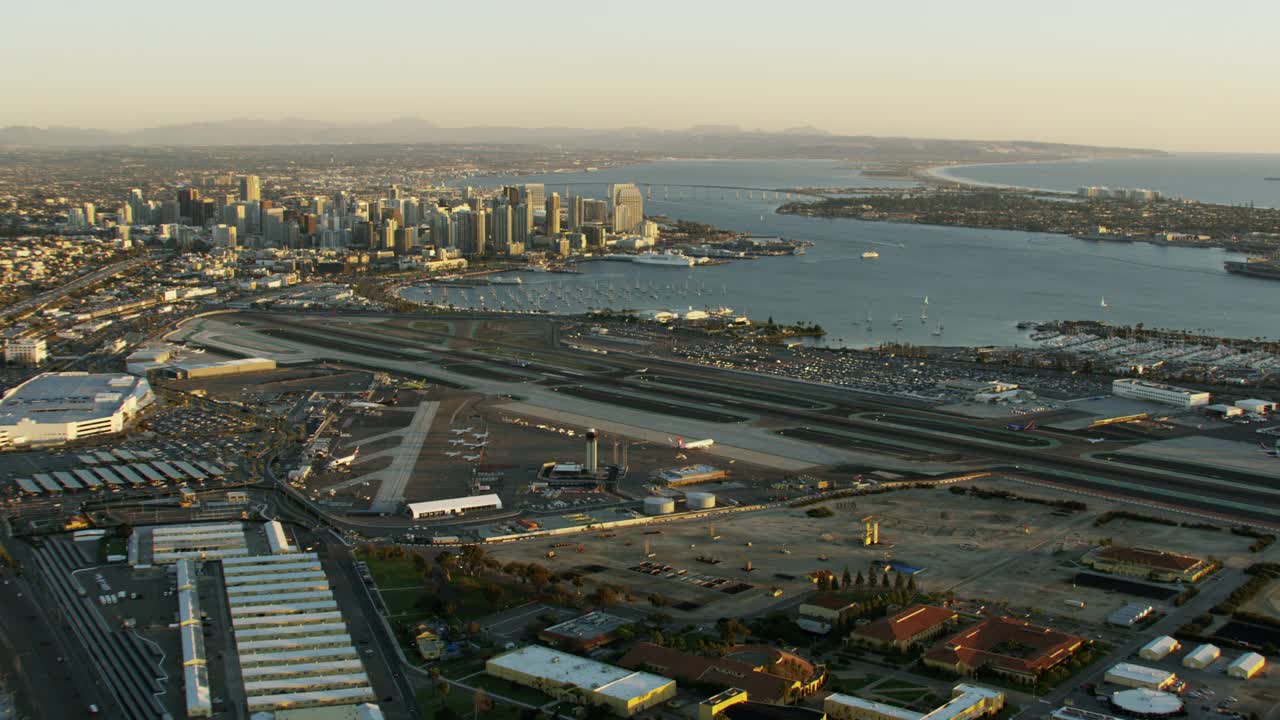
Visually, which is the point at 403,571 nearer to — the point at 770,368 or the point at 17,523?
the point at 17,523

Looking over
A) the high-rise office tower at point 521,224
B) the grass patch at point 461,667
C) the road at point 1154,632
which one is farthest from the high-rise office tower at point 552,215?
the grass patch at point 461,667

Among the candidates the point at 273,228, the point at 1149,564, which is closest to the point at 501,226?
the point at 273,228

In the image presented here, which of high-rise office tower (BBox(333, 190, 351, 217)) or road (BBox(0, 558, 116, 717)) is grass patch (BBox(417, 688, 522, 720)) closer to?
road (BBox(0, 558, 116, 717))

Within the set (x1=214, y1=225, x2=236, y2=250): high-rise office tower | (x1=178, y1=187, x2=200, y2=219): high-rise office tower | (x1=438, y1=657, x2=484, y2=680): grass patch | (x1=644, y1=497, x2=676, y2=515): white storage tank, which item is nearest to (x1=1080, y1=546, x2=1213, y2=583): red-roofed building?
(x1=644, y1=497, x2=676, y2=515): white storage tank

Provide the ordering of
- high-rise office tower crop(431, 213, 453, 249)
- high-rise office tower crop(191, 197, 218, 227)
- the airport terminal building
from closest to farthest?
the airport terminal building, high-rise office tower crop(431, 213, 453, 249), high-rise office tower crop(191, 197, 218, 227)

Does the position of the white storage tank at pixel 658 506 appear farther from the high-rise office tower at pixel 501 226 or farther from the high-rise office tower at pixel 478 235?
the high-rise office tower at pixel 501 226
